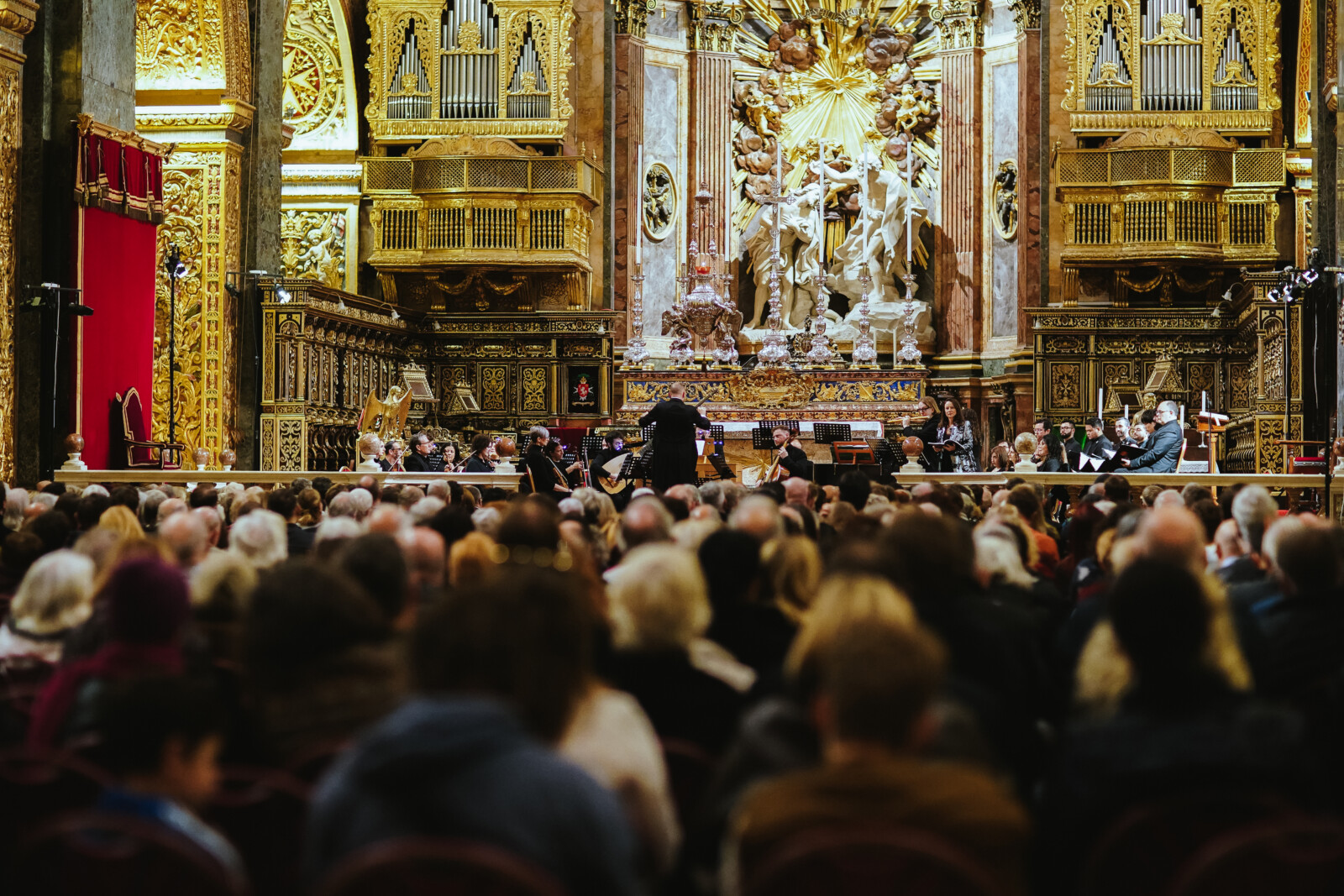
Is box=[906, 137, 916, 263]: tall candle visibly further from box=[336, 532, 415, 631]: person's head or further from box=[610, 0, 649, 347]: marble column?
box=[336, 532, 415, 631]: person's head

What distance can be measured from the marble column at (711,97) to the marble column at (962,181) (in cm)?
295

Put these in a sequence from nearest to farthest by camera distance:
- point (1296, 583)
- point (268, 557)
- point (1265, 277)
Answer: point (1296, 583) < point (268, 557) < point (1265, 277)

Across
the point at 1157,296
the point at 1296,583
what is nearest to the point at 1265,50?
the point at 1157,296

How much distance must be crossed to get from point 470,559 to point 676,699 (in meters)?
1.73

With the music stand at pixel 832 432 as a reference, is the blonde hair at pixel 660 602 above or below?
below

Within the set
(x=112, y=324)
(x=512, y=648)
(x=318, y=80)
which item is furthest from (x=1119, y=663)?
(x=318, y=80)

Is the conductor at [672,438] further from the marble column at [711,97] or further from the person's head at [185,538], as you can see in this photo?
the marble column at [711,97]

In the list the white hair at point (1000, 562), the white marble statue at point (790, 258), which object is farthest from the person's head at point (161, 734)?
the white marble statue at point (790, 258)

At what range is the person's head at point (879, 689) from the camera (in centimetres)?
267

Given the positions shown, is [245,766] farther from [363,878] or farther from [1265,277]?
[1265,277]

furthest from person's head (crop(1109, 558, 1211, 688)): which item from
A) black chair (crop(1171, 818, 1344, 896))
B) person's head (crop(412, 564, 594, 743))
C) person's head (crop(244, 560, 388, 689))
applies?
person's head (crop(244, 560, 388, 689))

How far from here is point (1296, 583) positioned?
463 centimetres

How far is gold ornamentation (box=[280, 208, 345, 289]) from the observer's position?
855 inches

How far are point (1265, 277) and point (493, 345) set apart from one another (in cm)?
936
